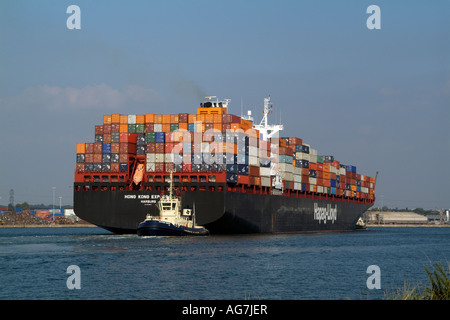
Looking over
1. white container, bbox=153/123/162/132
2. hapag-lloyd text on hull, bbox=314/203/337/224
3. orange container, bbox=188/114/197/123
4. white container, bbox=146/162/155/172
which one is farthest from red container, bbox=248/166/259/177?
hapag-lloyd text on hull, bbox=314/203/337/224

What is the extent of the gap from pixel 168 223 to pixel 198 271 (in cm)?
2510

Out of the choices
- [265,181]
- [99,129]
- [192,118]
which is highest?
[192,118]

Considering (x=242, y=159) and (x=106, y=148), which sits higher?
(x=106, y=148)

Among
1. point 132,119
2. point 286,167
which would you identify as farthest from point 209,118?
point 286,167

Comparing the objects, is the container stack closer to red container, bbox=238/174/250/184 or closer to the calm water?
red container, bbox=238/174/250/184

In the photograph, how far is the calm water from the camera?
3030cm

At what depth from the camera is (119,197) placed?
71125mm

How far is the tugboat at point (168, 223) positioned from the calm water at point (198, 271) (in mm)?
4866

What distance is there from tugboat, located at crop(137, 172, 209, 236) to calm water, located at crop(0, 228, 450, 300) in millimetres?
4866

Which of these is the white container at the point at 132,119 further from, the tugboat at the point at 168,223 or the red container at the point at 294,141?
the red container at the point at 294,141

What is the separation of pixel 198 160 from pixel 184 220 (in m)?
8.09

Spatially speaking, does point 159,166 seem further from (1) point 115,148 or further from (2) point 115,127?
(2) point 115,127

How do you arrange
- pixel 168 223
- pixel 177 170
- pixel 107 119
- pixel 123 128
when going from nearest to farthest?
pixel 168 223, pixel 177 170, pixel 123 128, pixel 107 119

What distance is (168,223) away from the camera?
62.4 metres
